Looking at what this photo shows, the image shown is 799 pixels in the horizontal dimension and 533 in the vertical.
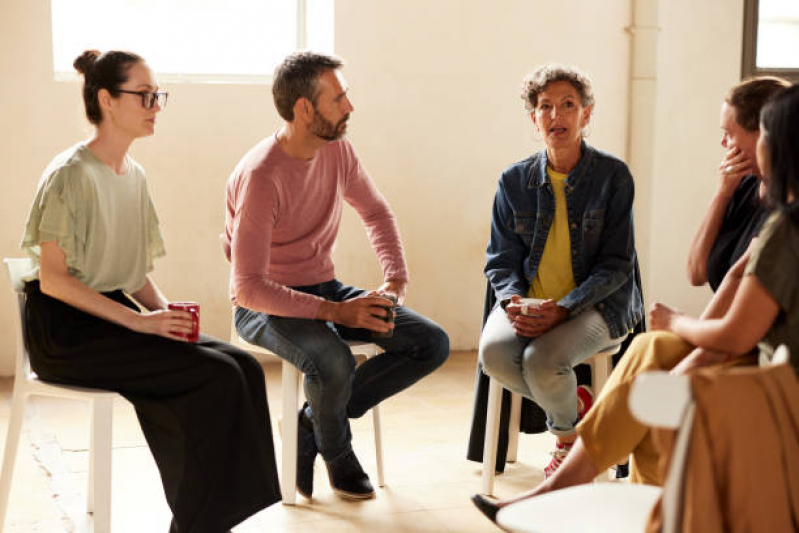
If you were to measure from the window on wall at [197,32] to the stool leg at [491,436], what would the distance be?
2.42 meters

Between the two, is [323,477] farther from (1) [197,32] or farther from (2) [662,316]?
(1) [197,32]

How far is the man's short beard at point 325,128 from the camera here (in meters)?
2.99

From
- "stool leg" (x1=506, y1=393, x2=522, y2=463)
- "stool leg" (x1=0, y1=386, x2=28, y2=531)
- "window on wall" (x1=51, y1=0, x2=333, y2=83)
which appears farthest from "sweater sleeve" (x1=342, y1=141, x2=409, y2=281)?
"window on wall" (x1=51, y1=0, x2=333, y2=83)

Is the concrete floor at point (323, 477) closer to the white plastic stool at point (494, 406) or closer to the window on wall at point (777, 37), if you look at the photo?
the white plastic stool at point (494, 406)

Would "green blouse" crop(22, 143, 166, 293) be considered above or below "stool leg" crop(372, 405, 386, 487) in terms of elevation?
above

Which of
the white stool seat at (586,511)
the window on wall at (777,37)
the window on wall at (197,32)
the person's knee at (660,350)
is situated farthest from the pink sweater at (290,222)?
the window on wall at (777,37)

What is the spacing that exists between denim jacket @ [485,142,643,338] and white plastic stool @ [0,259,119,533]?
4.11 feet

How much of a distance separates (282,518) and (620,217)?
1378mm

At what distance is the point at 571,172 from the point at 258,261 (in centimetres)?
102

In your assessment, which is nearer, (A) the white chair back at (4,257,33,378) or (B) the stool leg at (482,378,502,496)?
(A) the white chair back at (4,257,33,378)

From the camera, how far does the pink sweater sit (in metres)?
2.87

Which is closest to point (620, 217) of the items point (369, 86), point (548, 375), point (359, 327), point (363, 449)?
point (548, 375)

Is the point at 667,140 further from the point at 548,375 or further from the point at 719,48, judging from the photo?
the point at 548,375

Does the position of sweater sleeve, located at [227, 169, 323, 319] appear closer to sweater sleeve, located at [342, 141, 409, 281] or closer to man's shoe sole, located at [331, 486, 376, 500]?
sweater sleeve, located at [342, 141, 409, 281]
